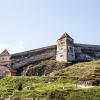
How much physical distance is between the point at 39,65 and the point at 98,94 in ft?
93.3

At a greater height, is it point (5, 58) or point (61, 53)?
point (61, 53)

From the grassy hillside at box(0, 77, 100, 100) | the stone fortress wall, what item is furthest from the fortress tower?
the grassy hillside at box(0, 77, 100, 100)

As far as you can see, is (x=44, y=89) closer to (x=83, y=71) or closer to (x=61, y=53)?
(x=83, y=71)

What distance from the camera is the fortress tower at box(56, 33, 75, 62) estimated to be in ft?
276

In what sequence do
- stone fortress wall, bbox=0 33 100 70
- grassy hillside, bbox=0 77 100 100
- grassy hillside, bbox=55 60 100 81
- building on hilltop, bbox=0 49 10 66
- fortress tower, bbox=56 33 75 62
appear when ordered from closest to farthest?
grassy hillside, bbox=0 77 100 100 < grassy hillside, bbox=55 60 100 81 < fortress tower, bbox=56 33 75 62 < stone fortress wall, bbox=0 33 100 70 < building on hilltop, bbox=0 49 10 66

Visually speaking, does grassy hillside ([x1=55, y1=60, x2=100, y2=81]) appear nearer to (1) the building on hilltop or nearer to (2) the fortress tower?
(2) the fortress tower

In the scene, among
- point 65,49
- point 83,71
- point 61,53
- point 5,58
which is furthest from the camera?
point 5,58

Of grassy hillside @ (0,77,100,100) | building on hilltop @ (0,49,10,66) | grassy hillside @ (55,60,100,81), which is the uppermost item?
building on hilltop @ (0,49,10,66)

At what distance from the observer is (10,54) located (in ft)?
301

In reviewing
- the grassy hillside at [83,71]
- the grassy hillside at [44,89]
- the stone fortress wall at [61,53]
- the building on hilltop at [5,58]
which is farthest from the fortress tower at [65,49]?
the grassy hillside at [44,89]

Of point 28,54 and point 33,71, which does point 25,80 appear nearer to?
point 33,71

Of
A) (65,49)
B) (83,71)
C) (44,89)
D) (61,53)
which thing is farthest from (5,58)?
(44,89)

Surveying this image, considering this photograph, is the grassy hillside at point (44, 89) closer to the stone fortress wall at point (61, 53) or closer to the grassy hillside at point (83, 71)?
the grassy hillside at point (83, 71)

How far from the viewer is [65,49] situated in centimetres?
8438
